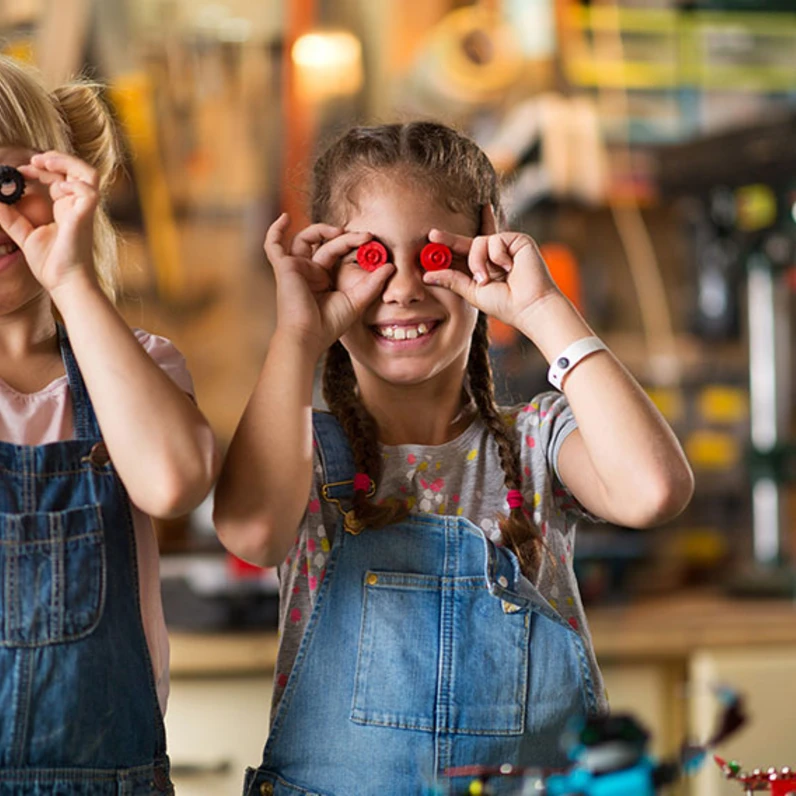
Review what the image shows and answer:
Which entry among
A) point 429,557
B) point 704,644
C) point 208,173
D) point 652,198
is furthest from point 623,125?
point 429,557

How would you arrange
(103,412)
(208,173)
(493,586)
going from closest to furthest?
1. (103,412)
2. (493,586)
3. (208,173)

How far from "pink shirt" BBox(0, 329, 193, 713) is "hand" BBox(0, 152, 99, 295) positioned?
0.09 meters

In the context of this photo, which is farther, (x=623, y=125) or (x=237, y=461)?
(x=623, y=125)

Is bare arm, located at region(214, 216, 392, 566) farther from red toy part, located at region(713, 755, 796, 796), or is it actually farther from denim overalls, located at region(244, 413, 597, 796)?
red toy part, located at region(713, 755, 796, 796)

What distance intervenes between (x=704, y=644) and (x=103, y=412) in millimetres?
1204

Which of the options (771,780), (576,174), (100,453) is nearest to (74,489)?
(100,453)

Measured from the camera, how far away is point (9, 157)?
0.79 meters

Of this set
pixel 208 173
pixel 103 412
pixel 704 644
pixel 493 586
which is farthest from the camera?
pixel 208 173

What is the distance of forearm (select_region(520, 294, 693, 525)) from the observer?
32.1 inches

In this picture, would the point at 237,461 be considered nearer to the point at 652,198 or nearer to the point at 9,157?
the point at 9,157

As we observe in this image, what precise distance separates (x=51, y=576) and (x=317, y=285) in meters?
0.26

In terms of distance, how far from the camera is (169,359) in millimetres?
869

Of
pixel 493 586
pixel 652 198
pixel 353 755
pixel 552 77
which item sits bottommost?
pixel 353 755

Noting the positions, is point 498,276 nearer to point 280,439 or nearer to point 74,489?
point 280,439
